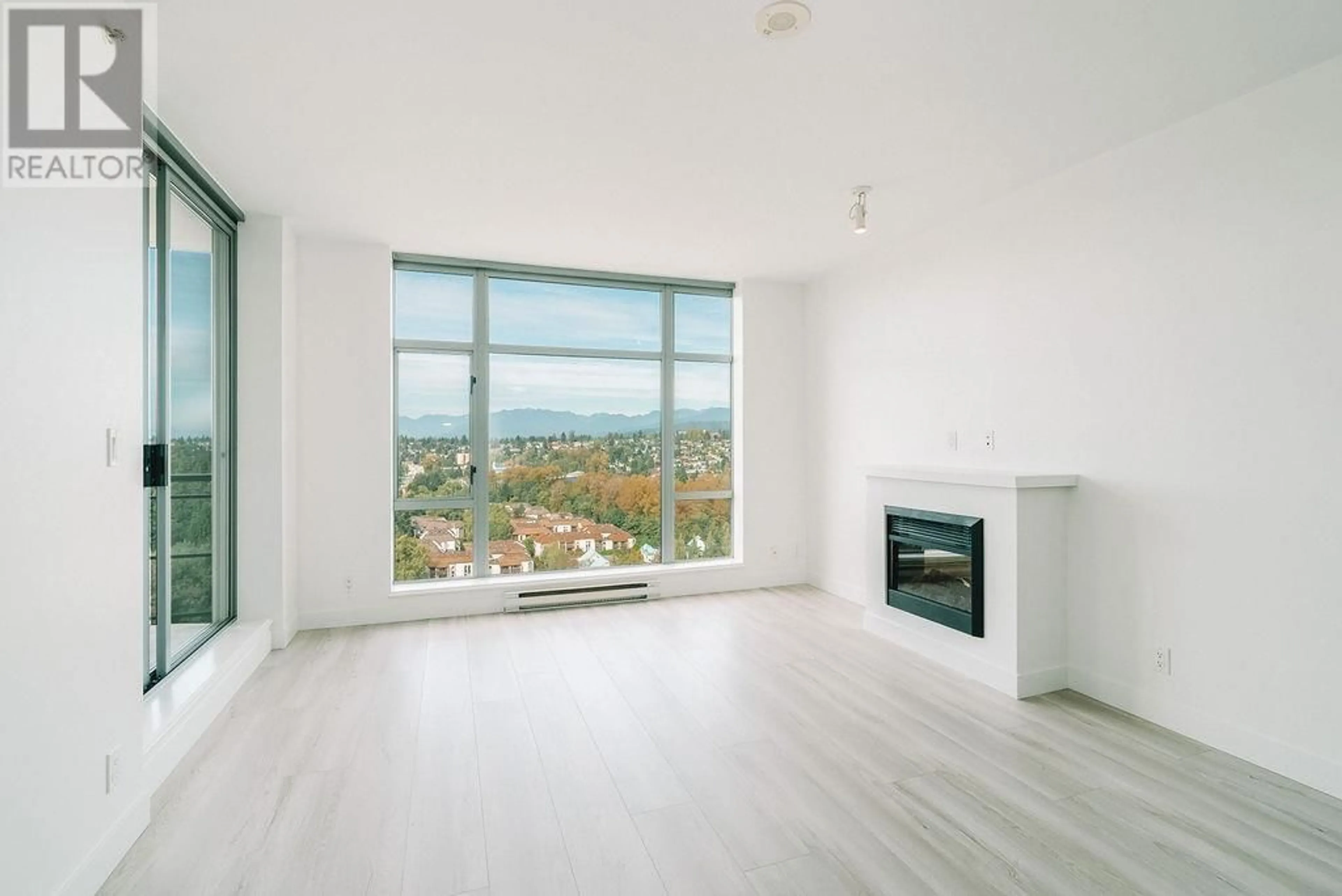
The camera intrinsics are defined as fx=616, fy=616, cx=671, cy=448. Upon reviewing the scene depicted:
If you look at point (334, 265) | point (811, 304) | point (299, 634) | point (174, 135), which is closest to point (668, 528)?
point (811, 304)

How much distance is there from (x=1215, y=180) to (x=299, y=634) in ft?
18.7

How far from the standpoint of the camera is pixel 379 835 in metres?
2.06

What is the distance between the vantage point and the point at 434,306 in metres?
4.88

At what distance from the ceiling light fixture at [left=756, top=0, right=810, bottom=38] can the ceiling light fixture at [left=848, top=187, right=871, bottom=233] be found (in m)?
1.51

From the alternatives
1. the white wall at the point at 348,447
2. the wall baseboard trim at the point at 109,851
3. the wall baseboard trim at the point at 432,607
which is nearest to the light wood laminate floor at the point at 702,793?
the wall baseboard trim at the point at 109,851

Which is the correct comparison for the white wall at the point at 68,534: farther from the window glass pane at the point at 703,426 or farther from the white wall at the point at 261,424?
the window glass pane at the point at 703,426

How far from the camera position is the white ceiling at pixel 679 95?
208 centimetres

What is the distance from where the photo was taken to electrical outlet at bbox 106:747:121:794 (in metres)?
1.90

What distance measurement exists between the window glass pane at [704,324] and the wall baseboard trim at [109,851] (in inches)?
176

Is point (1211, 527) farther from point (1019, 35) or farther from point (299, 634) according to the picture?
point (299, 634)

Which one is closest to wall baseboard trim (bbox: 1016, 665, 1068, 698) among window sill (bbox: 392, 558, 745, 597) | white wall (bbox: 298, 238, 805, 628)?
window sill (bbox: 392, 558, 745, 597)

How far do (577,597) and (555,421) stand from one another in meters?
1.46

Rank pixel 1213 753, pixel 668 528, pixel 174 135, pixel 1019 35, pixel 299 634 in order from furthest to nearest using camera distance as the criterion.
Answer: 1. pixel 668 528
2. pixel 299 634
3. pixel 174 135
4. pixel 1213 753
5. pixel 1019 35

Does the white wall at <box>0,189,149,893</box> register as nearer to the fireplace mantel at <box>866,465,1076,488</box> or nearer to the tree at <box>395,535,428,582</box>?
the tree at <box>395,535,428,582</box>
